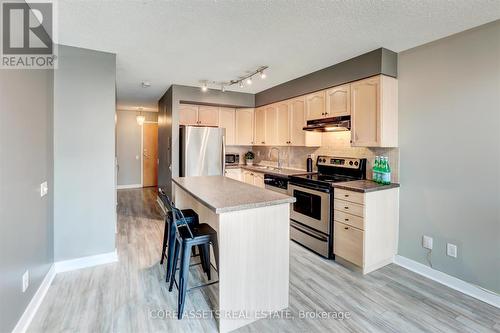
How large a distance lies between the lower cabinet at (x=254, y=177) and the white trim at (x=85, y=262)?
244 centimetres

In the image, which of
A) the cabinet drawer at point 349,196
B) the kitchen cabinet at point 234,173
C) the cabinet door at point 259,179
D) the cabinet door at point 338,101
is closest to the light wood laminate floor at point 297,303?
the cabinet drawer at point 349,196

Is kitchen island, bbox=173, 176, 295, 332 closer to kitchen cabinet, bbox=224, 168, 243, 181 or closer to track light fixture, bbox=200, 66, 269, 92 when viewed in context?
track light fixture, bbox=200, 66, 269, 92

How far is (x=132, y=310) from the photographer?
2.11m

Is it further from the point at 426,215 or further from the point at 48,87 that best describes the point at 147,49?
the point at 426,215

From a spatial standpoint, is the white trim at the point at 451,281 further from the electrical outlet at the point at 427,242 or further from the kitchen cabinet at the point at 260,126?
the kitchen cabinet at the point at 260,126

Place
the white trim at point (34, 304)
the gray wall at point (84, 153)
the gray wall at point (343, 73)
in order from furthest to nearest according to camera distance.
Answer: the gray wall at point (343, 73), the gray wall at point (84, 153), the white trim at point (34, 304)

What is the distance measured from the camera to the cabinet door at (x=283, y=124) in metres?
4.40

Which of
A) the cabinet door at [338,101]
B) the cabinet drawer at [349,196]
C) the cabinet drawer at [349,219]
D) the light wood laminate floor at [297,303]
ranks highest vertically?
the cabinet door at [338,101]

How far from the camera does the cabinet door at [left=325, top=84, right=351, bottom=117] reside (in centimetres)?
324

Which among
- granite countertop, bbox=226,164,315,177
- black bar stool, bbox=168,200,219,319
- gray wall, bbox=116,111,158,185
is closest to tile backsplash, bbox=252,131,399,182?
granite countertop, bbox=226,164,315,177

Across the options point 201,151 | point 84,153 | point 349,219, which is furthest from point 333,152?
point 84,153

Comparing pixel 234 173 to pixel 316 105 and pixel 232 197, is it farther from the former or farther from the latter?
pixel 232 197

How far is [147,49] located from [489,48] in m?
3.34

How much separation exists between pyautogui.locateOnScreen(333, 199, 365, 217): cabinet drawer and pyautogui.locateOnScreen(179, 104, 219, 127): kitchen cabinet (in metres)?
3.03
